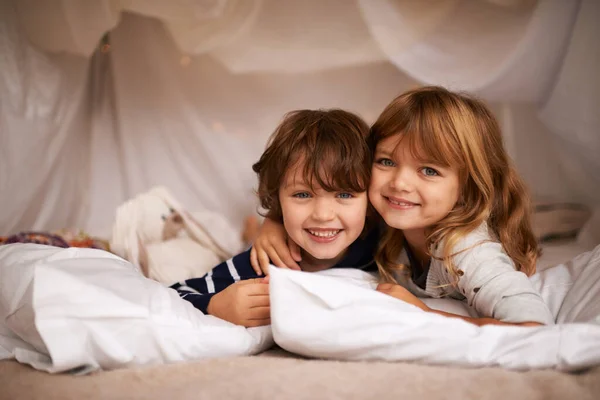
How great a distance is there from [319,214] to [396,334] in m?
0.41

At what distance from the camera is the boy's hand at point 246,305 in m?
Result: 1.09

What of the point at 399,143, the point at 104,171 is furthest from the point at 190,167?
the point at 399,143

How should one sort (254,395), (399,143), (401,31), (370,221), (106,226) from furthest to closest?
1. (106,226)
2. (401,31)
3. (370,221)
4. (399,143)
5. (254,395)

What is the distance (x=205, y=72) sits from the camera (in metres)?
2.07

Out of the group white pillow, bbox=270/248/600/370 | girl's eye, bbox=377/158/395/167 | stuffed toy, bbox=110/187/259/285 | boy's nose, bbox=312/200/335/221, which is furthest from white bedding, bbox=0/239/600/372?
stuffed toy, bbox=110/187/259/285

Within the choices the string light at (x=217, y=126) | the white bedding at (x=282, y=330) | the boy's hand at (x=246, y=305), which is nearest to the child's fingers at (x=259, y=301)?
the boy's hand at (x=246, y=305)

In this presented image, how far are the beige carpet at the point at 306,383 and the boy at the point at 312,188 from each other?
0.29 m

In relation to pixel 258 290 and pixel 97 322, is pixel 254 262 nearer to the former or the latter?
pixel 258 290

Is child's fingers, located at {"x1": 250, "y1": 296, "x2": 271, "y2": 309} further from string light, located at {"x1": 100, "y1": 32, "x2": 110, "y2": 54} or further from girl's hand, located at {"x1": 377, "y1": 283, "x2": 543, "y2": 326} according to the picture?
string light, located at {"x1": 100, "y1": 32, "x2": 110, "y2": 54}

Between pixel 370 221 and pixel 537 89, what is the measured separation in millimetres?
728

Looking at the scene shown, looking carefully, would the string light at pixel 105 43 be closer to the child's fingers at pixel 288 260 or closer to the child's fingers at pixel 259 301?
the child's fingers at pixel 288 260

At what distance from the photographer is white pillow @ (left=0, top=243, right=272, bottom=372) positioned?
0.88 metres

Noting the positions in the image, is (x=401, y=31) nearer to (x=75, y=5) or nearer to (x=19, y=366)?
(x=75, y=5)

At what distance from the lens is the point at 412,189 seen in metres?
1.20
